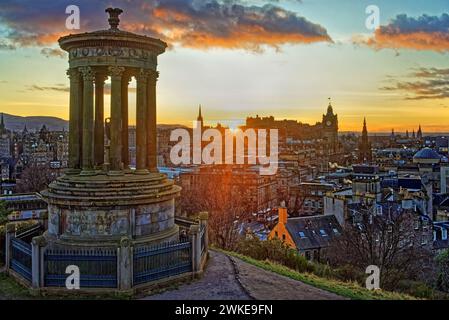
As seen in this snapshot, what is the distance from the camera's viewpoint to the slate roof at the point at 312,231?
127 ft

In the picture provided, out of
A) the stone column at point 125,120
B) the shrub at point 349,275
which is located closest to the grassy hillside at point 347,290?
the shrub at point 349,275

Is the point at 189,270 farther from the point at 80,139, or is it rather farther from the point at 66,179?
the point at 80,139

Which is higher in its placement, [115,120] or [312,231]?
[115,120]

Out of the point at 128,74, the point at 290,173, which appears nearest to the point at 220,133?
the point at 290,173

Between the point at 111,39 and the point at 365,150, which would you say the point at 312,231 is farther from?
the point at 365,150

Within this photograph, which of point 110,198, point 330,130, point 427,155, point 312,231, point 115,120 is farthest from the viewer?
point 330,130

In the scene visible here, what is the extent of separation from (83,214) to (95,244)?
970 mm

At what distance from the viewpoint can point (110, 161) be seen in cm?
1548

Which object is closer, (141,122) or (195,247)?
(195,247)

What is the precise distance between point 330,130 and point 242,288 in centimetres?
18541

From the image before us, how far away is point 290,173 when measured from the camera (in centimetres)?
10956

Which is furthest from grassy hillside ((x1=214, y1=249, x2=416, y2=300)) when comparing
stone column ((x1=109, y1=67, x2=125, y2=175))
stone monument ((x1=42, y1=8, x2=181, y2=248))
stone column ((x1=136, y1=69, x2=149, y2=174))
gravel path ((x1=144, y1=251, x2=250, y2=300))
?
stone column ((x1=109, y1=67, x2=125, y2=175))

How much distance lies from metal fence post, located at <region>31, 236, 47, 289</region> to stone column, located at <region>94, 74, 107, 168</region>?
14.2 feet

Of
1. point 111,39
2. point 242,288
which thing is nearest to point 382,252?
point 242,288
